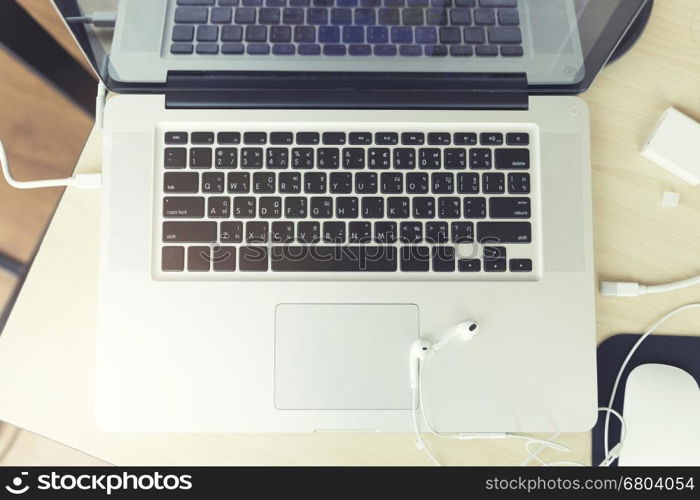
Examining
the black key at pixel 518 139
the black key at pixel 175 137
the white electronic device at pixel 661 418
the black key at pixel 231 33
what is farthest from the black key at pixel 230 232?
the white electronic device at pixel 661 418

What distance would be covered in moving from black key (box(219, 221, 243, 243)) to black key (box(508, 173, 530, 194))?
304 mm

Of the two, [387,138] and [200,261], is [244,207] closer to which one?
[200,261]

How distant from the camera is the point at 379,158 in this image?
61 centimetres

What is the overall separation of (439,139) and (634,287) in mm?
276

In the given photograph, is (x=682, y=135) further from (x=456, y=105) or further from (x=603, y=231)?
(x=456, y=105)

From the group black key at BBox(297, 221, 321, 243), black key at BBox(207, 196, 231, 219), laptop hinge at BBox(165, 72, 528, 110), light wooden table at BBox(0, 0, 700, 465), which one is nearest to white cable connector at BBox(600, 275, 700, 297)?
light wooden table at BBox(0, 0, 700, 465)

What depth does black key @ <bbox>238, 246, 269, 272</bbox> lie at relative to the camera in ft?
1.94

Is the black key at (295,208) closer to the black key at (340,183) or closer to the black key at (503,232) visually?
the black key at (340,183)

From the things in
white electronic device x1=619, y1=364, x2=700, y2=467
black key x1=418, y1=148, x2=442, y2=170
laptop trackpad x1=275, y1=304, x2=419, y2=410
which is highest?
black key x1=418, y1=148, x2=442, y2=170

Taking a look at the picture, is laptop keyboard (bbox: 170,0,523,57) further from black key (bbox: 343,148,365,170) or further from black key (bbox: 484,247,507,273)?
black key (bbox: 484,247,507,273)

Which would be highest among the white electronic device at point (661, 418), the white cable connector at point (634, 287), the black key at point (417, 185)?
the black key at point (417, 185)

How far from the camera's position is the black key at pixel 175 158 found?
0.60 meters

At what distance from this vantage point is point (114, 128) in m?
0.60

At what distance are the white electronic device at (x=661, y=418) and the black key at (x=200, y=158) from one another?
1.74 feet
